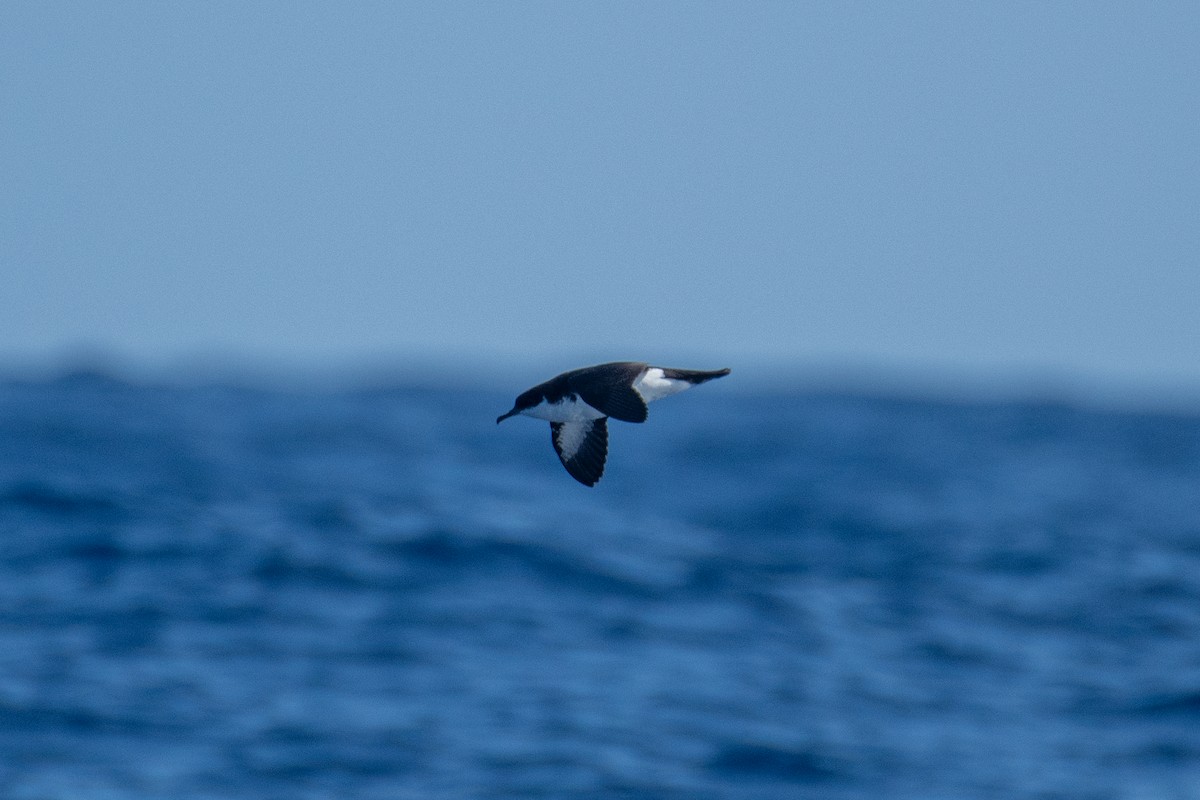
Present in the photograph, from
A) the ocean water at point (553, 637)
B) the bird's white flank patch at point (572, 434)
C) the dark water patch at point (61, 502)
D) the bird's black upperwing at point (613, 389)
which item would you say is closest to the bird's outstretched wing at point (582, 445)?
the bird's white flank patch at point (572, 434)

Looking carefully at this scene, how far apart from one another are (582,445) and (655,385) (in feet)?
3.27

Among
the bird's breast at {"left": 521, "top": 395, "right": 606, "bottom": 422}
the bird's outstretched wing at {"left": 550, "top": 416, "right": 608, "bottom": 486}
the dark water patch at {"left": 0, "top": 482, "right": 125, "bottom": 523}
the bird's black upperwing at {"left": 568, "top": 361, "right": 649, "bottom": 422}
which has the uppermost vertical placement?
the bird's black upperwing at {"left": 568, "top": 361, "right": 649, "bottom": 422}

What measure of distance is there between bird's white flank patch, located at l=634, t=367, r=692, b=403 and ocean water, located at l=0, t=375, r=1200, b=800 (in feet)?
20.9

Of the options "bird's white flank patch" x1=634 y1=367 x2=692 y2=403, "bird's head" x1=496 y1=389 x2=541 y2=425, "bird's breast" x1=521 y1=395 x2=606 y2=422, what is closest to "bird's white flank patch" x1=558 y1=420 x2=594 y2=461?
"bird's head" x1=496 y1=389 x2=541 y2=425

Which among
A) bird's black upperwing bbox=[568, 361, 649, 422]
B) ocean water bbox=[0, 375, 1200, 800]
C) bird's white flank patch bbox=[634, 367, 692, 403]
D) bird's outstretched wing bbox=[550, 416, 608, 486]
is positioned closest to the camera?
bird's black upperwing bbox=[568, 361, 649, 422]

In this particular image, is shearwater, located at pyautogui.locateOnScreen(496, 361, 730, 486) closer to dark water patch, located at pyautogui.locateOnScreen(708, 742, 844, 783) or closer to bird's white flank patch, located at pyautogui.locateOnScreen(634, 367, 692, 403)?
bird's white flank patch, located at pyautogui.locateOnScreen(634, 367, 692, 403)

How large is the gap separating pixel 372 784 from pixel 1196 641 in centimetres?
1055

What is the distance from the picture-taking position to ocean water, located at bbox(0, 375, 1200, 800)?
13.1 metres

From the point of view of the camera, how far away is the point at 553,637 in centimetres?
1669

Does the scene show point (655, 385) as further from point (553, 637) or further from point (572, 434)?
point (553, 637)

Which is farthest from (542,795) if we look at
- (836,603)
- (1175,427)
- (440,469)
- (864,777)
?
(1175,427)

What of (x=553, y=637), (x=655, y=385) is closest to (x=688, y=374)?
(x=655, y=385)

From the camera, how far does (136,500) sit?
21.0 meters

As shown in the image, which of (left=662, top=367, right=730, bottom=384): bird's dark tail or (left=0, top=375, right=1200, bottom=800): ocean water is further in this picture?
(left=0, top=375, right=1200, bottom=800): ocean water
